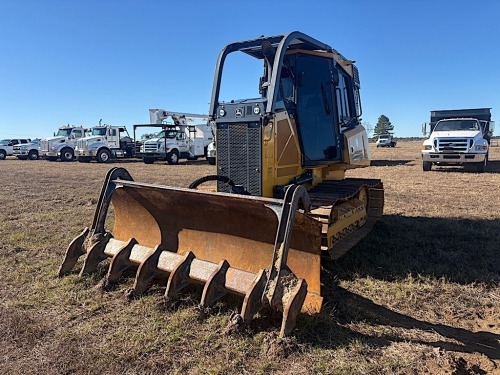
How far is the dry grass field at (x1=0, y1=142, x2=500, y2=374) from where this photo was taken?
9.30 feet

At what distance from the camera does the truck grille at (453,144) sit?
48.1 ft

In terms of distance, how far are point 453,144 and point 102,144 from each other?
20.7 metres

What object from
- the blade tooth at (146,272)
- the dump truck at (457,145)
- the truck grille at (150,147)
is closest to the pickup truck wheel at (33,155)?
the truck grille at (150,147)

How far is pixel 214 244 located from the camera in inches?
163

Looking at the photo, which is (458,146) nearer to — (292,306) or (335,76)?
(335,76)

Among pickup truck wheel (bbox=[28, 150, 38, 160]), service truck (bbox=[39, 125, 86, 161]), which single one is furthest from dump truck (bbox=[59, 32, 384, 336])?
pickup truck wheel (bbox=[28, 150, 38, 160])

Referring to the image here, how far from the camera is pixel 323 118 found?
5.52 m

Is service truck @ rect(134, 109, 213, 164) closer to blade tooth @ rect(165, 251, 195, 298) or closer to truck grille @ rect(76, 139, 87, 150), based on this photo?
truck grille @ rect(76, 139, 87, 150)

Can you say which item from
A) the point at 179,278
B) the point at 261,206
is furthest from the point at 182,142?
the point at 261,206

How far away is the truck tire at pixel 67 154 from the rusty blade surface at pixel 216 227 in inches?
1000

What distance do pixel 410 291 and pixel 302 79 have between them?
9.59 ft

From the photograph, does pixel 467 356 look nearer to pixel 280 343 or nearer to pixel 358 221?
pixel 280 343

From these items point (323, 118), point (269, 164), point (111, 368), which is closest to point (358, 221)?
point (323, 118)

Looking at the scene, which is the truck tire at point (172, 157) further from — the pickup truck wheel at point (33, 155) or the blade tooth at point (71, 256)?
the blade tooth at point (71, 256)
